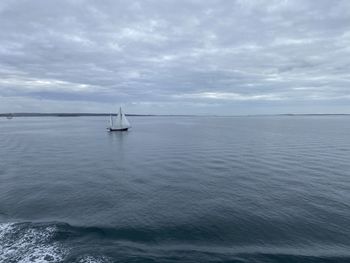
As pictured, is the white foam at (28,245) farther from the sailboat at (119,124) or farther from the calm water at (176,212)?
the sailboat at (119,124)

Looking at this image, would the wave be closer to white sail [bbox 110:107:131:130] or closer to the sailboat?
Answer: the sailboat

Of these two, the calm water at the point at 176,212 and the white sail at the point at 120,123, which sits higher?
the white sail at the point at 120,123

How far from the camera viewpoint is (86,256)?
24.2 m

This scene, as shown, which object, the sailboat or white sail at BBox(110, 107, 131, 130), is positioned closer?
the sailboat

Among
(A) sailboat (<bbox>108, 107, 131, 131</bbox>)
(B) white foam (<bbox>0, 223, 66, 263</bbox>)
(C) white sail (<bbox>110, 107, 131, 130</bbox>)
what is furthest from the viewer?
(C) white sail (<bbox>110, 107, 131, 130</bbox>)

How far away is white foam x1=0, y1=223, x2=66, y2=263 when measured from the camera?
24.1 meters

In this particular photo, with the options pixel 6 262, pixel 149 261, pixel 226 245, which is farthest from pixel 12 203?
pixel 226 245

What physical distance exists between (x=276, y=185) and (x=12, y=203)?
4146cm

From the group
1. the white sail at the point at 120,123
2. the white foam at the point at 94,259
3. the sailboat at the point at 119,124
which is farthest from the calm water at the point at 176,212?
Answer: the white sail at the point at 120,123

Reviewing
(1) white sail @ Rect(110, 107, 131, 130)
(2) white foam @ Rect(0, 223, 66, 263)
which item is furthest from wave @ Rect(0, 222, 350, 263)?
(1) white sail @ Rect(110, 107, 131, 130)

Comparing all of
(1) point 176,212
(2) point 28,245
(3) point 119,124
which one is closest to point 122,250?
(2) point 28,245

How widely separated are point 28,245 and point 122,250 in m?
9.62

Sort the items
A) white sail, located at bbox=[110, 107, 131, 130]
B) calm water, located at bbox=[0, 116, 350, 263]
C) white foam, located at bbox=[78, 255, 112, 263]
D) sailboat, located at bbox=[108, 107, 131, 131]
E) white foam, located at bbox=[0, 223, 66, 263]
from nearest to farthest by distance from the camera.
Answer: white foam, located at bbox=[78, 255, 112, 263] < white foam, located at bbox=[0, 223, 66, 263] < calm water, located at bbox=[0, 116, 350, 263] < sailboat, located at bbox=[108, 107, 131, 131] < white sail, located at bbox=[110, 107, 131, 130]

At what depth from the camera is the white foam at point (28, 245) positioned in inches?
947
